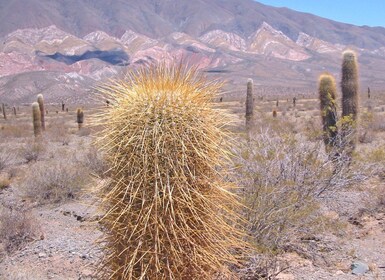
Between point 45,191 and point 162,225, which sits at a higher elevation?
point 162,225

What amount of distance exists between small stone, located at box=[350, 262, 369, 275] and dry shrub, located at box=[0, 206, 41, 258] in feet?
15.5

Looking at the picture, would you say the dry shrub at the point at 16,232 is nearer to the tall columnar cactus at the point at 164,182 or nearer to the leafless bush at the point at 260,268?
the leafless bush at the point at 260,268

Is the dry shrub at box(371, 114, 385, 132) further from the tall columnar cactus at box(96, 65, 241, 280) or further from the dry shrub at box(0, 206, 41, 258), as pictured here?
the tall columnar cactus at box(96, 65, 241, 280)

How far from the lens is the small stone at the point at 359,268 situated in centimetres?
596

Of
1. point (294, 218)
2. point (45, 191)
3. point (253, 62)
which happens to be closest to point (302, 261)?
point (294, 218)

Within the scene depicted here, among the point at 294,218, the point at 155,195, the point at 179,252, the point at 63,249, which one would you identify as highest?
the point at 155,195

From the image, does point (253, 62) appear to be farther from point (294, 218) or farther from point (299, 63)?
point (294, 218)

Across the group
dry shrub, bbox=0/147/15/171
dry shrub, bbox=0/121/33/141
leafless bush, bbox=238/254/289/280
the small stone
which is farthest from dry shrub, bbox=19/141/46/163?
the small stone

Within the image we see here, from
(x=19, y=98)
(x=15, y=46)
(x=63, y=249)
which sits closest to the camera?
(x=63, y=249)

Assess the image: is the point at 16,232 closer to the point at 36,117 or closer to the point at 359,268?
the point at 359,268

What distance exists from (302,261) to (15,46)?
145m

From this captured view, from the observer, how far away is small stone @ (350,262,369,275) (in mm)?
5965

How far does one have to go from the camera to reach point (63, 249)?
698cm

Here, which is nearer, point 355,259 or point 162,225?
point 162,225
